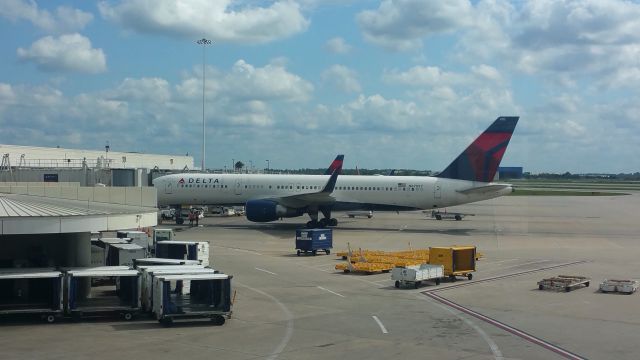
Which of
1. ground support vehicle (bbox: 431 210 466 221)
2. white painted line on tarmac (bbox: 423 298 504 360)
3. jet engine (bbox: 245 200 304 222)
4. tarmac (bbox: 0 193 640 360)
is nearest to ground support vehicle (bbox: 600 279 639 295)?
tarmac (bbox: 0 193 640 360)

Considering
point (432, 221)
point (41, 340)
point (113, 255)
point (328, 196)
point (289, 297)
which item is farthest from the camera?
point (432, 221)

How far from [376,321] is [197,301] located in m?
5.69

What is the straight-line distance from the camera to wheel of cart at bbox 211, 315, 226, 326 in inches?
798

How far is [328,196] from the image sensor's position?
2142 inches

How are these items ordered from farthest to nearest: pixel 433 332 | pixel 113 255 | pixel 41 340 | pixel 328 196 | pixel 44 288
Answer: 1. pixel 328 196
2. pixel 113 255
3. pixel 44 288
4. pixel 433 332
5. pixel 41 340

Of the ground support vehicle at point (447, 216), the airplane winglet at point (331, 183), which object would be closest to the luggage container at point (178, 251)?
the airplane winglet at point (331, 183)

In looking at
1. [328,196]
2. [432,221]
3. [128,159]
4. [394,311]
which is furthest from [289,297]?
[128,159]

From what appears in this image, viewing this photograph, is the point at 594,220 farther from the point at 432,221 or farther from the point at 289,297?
the point at 289,297

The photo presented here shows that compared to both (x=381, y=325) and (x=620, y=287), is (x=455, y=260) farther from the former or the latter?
(x=381, y=325)

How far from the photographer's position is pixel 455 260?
99.7ft

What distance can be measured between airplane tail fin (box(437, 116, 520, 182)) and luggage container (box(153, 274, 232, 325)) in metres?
36.5

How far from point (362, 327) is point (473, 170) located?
36564mm

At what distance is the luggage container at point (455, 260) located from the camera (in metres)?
30.1

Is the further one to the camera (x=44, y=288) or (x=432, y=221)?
(x=432, y=221)
